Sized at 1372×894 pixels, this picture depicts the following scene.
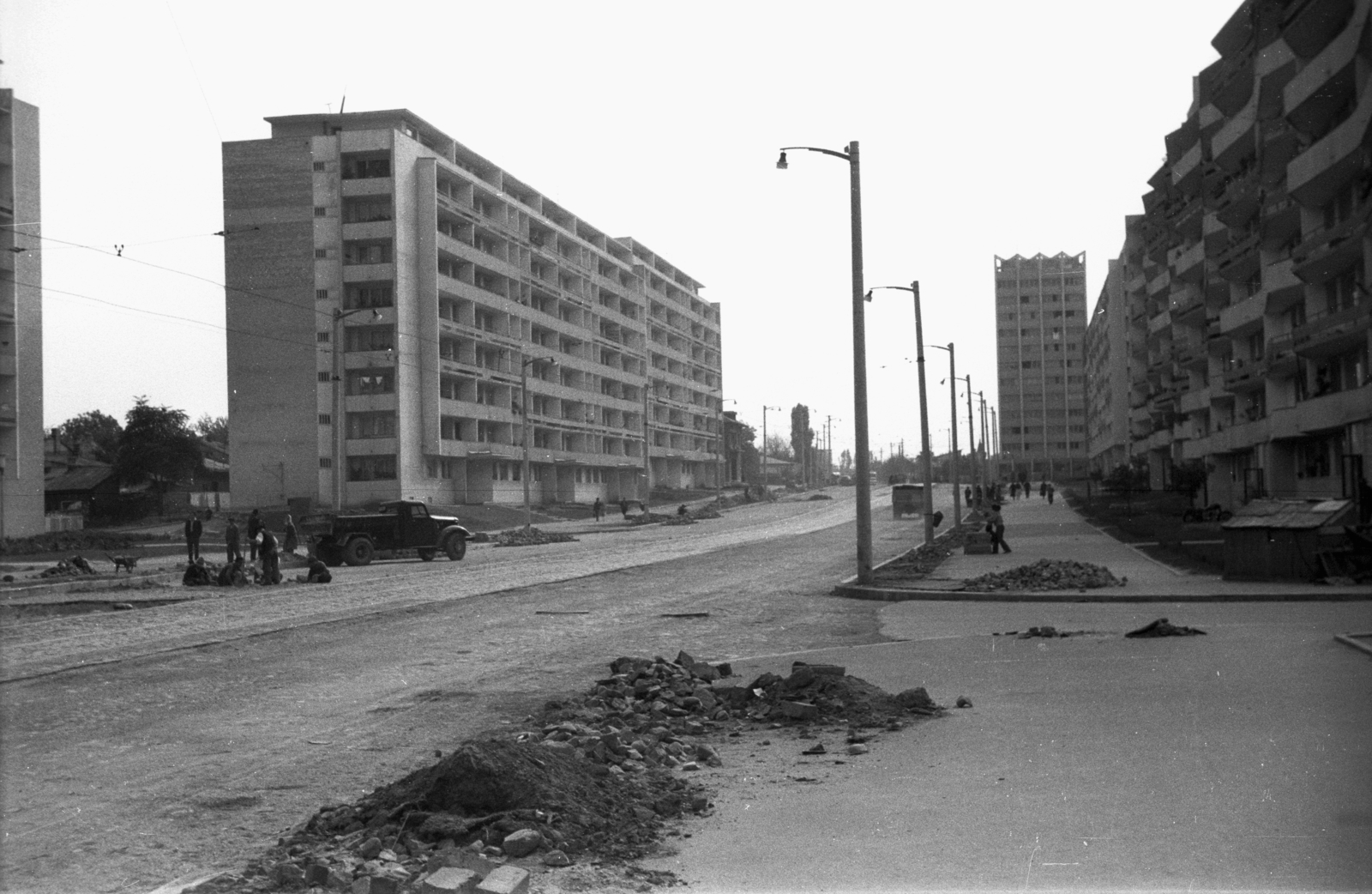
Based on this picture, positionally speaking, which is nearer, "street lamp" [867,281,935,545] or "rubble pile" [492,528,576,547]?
"street lamp" [867,281,935,545]

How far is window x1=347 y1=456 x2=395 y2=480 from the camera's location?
7169cm

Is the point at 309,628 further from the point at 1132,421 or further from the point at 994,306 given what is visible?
the point at 994,306

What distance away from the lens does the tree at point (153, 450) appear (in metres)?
73.6

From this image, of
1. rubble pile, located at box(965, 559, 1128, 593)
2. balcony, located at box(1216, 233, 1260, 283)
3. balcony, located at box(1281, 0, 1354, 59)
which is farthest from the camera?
balcony, located at box(1216, 233, 1260, 283)

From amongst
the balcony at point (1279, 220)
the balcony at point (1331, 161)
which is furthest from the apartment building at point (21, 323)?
the balcony at point (1279, 220)

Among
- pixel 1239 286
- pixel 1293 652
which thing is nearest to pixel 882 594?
pixel 1293 652

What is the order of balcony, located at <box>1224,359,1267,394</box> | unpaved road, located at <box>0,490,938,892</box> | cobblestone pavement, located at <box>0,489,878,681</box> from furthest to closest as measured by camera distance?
balcony, located at <box>1224,359,1267,394</box>
cobblestone pavement, located at <box>0,489,878,681</box>
unpaved road, located at <box>0,490,938,892</box>

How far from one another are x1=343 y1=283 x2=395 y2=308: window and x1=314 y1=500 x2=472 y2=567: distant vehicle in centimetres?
3485

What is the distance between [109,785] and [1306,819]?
21.7ft

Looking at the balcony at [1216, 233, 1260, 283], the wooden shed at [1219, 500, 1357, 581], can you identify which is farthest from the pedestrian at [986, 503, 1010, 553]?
the balcony at [1216, 233, 1260, 283]

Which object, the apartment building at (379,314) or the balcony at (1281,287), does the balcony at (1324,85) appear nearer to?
the balcony at (1281,287)

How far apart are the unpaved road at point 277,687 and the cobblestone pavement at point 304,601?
11cm

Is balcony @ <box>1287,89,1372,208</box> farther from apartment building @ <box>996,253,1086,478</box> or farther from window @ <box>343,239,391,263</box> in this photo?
apartment building @ <box>996,253,1086,478</box>

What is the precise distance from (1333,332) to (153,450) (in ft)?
207
